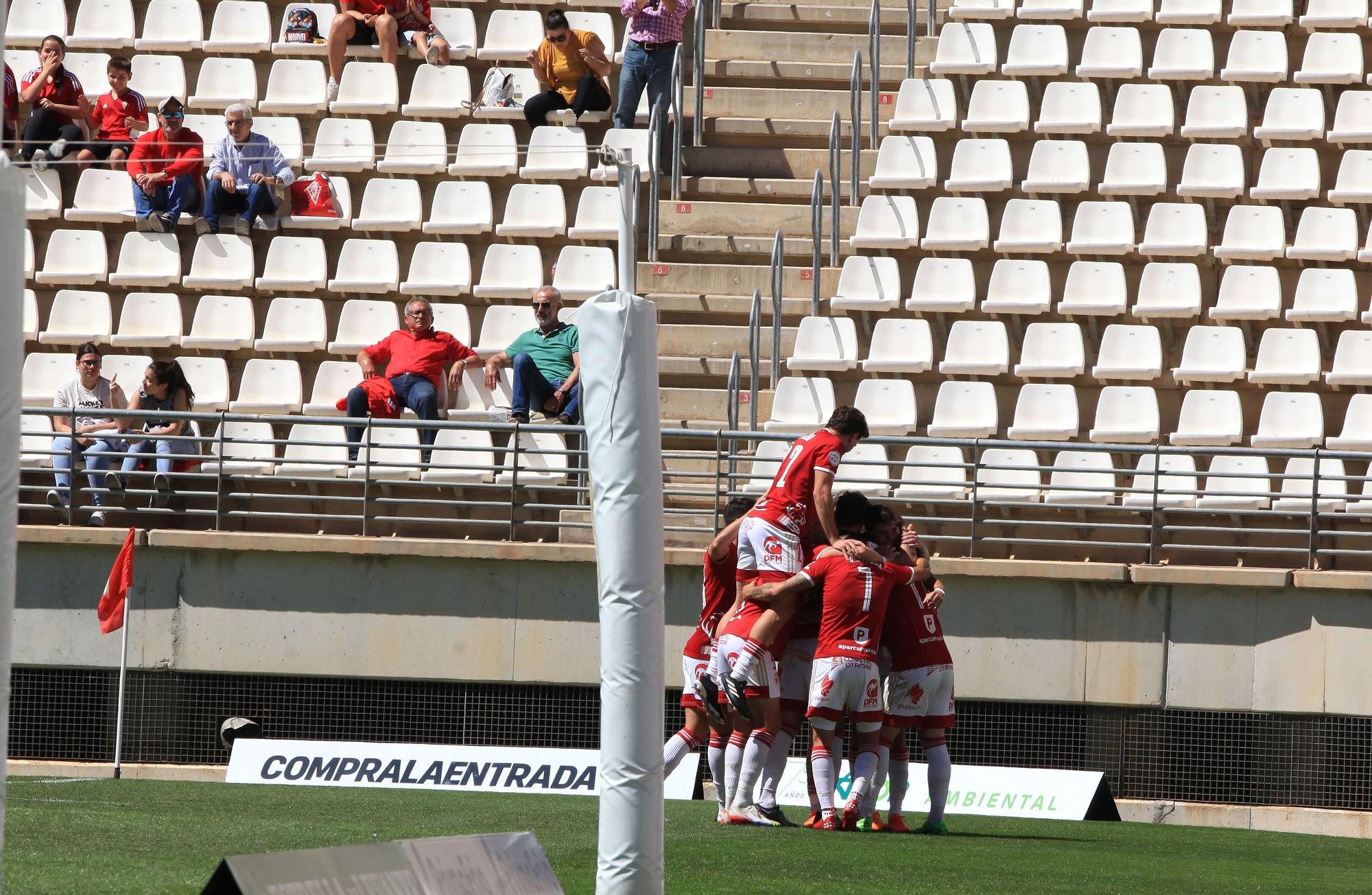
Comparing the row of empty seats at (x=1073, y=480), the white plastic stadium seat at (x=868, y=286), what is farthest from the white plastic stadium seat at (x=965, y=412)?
the white plastic stadium seat at (x=868, y=286)

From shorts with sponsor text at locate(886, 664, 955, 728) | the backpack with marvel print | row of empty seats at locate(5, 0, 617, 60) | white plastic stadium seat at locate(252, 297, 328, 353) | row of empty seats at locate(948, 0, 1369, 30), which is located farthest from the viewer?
the backpack with marvel print

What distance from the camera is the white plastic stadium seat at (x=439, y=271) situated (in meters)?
13.7

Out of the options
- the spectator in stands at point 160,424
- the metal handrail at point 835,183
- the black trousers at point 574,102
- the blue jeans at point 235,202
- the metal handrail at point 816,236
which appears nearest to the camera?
the spectator in stands at point 160,424

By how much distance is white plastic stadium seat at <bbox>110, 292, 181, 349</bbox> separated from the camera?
537 inches

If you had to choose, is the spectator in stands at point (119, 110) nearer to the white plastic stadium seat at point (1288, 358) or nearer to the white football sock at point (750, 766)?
the white football sock at point (750, 766)

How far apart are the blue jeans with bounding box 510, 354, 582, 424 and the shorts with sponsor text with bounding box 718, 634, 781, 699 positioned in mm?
4142

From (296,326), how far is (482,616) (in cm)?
314

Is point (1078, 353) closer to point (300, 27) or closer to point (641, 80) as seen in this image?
point (641, 80)

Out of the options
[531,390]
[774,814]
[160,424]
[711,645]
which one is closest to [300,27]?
[160,424]

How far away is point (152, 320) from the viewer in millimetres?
13750

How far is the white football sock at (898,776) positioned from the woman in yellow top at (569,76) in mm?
7394

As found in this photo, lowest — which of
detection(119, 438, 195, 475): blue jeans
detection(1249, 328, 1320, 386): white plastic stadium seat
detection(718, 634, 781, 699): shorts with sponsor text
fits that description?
detection(718, 634, 781, 699): shorts with sponsor text

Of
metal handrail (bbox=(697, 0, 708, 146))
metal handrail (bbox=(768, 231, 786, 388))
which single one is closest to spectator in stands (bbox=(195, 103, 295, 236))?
metal handrail (bbox=(697, 0, 708, 146))

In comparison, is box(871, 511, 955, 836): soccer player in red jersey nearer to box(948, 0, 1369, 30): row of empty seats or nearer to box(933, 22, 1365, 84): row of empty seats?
box(933, 22, 1365, 84): row of empty seats
